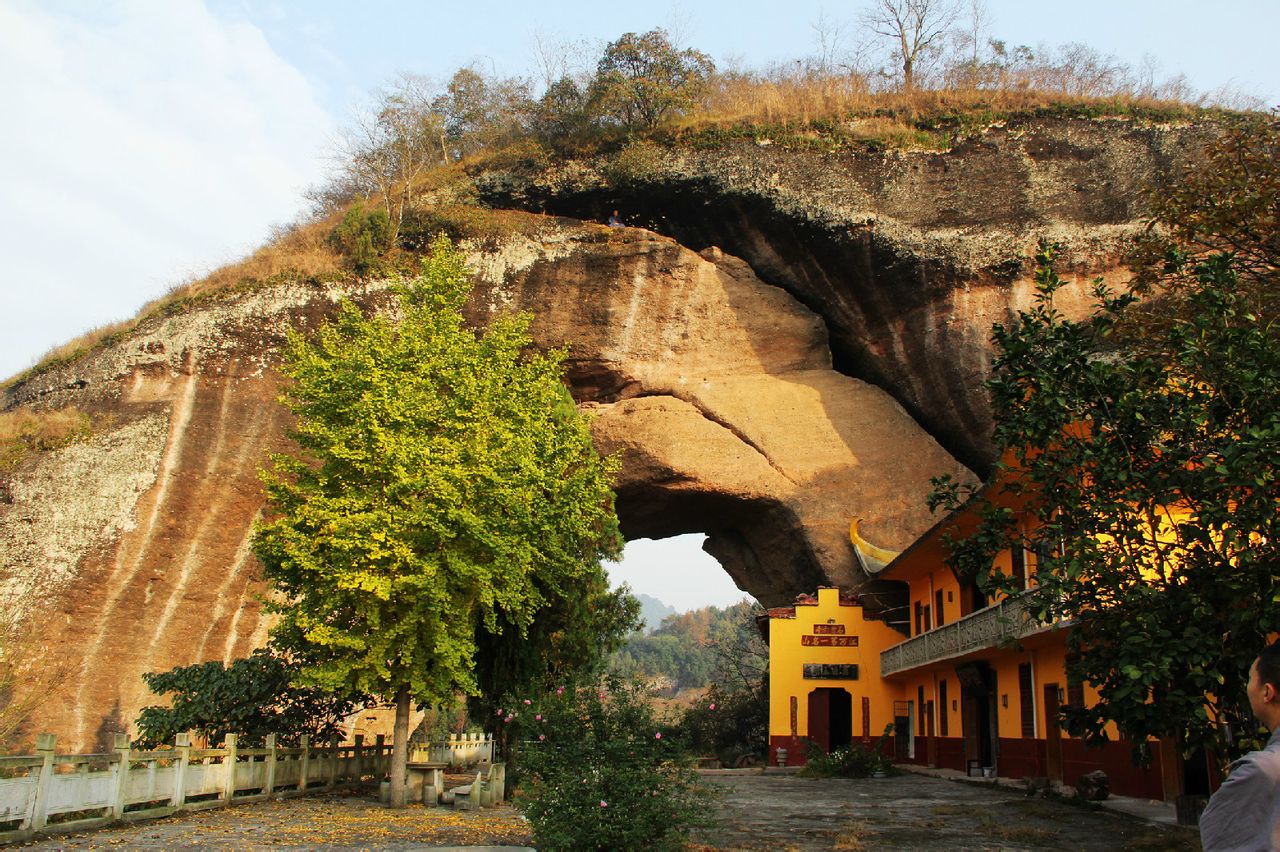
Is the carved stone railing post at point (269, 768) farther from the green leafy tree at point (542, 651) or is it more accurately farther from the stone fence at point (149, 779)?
the green leafy tree at point (542, 651)

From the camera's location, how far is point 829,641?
1152 inches

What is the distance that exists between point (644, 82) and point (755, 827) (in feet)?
80.4

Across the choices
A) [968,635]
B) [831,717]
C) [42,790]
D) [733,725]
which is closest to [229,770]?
[42,790]

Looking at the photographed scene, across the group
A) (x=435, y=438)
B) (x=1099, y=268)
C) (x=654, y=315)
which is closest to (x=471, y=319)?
(x=654, y=315)

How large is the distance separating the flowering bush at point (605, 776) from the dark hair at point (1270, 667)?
601 cm

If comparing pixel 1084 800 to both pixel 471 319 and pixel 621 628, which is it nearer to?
pixel 621 628

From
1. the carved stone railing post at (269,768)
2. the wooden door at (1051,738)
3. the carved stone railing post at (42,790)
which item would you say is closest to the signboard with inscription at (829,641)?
the wooden door at (1051,738)

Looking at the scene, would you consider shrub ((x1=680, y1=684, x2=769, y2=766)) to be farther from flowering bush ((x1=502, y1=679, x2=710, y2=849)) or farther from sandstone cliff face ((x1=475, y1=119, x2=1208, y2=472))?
flowering bush ((x1=502, y1=679, x2=710, y2=849))

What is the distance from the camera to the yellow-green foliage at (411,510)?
14.7 metres

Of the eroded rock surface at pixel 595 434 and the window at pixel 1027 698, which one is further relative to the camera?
the eroded rock surface at pixel 595 434

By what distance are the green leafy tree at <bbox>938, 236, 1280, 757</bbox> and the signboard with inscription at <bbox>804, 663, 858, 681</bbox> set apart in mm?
20917

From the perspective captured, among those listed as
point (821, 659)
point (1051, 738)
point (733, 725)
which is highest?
point (821, 659)

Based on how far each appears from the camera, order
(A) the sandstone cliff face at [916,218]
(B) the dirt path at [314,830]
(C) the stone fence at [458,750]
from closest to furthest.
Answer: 1. (B) the dirt path at [314,830]
2. (C) the stone fence at [458,750]
3. (A) the sandstone cliff face at [916,218]

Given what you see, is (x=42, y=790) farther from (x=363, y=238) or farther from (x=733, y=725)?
(x=733, y=725)
